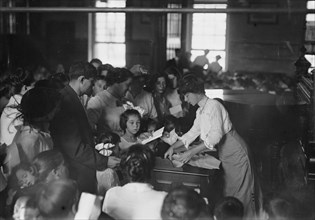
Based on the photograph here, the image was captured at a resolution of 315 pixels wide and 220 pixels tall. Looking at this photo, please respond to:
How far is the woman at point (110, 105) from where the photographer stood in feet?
11.6

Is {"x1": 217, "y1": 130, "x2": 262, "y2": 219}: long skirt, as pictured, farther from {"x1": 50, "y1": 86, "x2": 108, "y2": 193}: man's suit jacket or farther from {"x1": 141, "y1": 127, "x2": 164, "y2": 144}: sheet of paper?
{"x1": 50, "y1": 86, "x2": 108, "y2": 193}: man's suit jacket

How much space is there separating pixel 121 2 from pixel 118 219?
7.61ft

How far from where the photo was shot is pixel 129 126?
3.42m

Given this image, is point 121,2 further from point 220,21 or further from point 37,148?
point 37,148

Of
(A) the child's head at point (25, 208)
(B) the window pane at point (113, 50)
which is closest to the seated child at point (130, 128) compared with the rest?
(A) the child's head at point (25, 208)

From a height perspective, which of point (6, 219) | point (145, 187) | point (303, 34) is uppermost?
point (303, 34)

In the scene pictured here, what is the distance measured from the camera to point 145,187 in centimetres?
278

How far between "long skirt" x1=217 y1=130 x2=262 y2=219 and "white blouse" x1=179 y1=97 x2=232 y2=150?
0.08 m

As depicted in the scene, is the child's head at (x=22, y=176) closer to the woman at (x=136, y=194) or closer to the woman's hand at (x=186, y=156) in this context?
the woman at (x=136, y=194)

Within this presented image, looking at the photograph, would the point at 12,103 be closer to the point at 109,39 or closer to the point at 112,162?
the point at 112,162

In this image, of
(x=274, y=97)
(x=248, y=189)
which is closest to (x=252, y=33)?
(x=274, y=97)

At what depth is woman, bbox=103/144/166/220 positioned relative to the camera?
272cm

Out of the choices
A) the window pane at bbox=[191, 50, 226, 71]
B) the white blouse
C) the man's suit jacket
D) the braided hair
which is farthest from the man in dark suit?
the window pane at bbox=[191, 50, 226, 71]

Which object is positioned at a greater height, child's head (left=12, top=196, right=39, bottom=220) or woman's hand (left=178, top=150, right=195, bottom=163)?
woman's hand (left=178, top=150, right=195, bottom=163)
